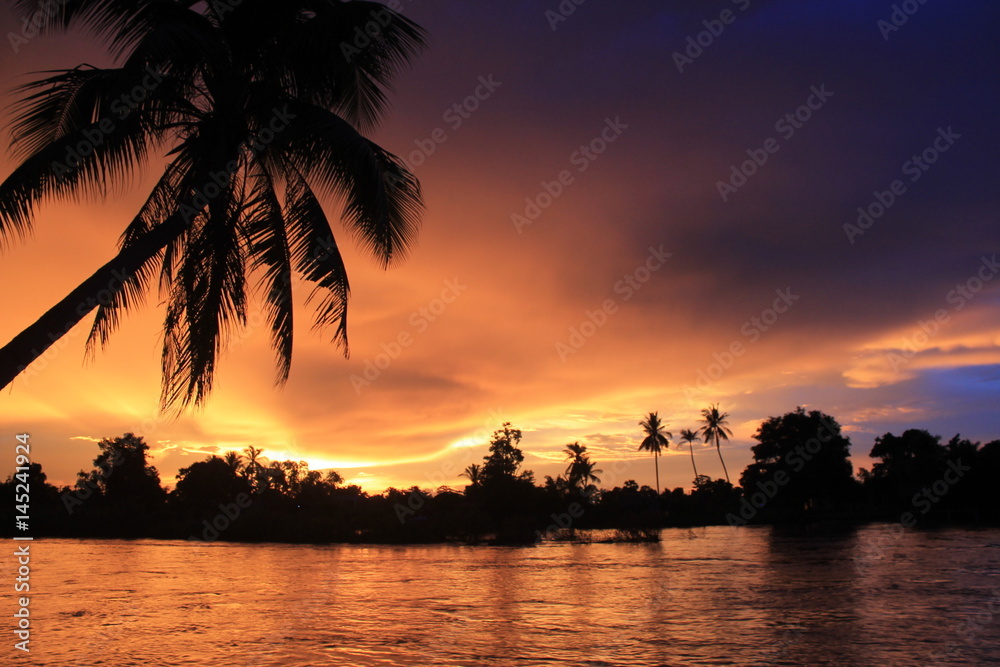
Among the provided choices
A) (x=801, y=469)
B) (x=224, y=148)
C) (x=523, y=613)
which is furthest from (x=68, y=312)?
(x=801, y=469)

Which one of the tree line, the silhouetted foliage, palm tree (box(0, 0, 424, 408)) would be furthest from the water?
the silhouetted foliage

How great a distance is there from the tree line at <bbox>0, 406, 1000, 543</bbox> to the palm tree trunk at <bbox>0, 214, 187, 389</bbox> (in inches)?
1451

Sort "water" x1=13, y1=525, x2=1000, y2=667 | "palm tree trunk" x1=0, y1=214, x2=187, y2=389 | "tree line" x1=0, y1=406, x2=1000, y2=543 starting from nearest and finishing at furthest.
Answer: "palm tree trunk" x1=0, y1=214, x2=187, y2=389 < "water" x1=13, y1=525, x2=1000, y2=667 < "tree line" x1=0, y1=406, x2=1000, y2=543

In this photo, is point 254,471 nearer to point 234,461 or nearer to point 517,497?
point 234,461

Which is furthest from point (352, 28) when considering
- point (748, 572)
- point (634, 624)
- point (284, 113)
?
point (748, 572)

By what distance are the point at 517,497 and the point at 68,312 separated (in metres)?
45.9

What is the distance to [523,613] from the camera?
12711 millimetres

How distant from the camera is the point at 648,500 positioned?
73000mm

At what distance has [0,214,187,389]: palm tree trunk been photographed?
4.27m

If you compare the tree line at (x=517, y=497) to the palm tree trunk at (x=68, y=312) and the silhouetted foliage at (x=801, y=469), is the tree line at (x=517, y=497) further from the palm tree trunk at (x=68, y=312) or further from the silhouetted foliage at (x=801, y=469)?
the palm tree trunk at (x=68, y=312)

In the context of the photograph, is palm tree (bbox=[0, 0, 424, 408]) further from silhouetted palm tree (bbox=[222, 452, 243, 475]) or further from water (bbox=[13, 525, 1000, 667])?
silhouetted palm tree (bbox=[222, 452, 243, 475])

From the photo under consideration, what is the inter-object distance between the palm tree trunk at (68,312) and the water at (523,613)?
5.43 metres

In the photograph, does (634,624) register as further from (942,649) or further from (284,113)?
(284,113)

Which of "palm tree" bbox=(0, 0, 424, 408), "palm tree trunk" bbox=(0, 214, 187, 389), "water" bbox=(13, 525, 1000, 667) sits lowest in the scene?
"water" bbox=(13, 525, 1000, 667)
